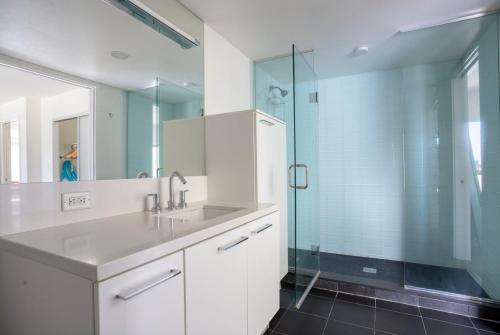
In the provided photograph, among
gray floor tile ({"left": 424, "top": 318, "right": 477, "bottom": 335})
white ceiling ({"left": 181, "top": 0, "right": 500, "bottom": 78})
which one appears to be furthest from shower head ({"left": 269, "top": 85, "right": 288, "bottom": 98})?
gray floor tile ({"left": 424, "top": 318, "right": 477, "bottom": 335})

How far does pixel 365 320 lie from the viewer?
1.96 meters

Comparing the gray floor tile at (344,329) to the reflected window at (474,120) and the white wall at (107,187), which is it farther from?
the reflected window at (474,120)

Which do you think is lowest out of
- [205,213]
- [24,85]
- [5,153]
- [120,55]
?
[205,213]

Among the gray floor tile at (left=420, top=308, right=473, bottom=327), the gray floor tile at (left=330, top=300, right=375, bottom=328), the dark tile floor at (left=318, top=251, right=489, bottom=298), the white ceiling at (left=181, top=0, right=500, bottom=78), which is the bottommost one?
the gray floor tile at (left=420, top=308, right=473, bottom=327)

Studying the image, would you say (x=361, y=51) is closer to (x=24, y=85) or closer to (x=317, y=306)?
(x=317, y=306)

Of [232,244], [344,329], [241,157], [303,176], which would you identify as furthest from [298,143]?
[344,329]

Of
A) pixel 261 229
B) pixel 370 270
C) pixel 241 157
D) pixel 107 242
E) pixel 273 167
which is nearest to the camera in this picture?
pixel 107 242

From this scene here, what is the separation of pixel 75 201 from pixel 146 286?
0.67 m

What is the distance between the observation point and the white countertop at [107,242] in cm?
72

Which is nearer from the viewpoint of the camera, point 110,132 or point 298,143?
point 110,132

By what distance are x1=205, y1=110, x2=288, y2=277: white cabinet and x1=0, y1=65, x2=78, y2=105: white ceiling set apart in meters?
1.01

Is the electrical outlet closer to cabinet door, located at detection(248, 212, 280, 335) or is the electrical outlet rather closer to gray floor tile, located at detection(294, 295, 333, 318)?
cabinet door, located at detection(248, 212, 280, 335)

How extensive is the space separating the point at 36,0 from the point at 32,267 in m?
1.07

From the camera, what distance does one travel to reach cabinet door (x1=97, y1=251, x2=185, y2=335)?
0.70 m
